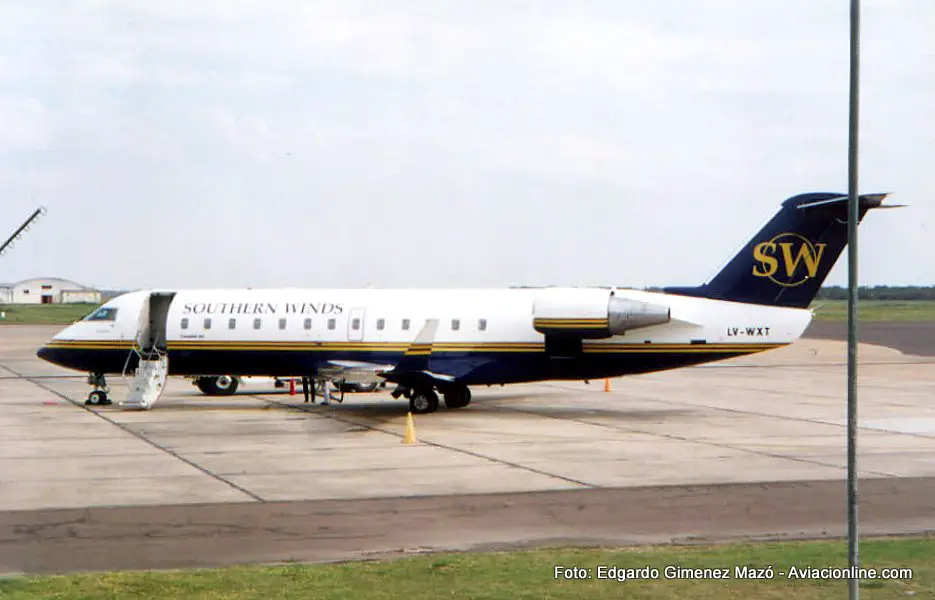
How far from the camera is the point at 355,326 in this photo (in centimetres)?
3177

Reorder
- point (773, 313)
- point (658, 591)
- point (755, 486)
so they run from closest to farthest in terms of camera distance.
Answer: point (658, 591), point (755, 486), point (773, 313)

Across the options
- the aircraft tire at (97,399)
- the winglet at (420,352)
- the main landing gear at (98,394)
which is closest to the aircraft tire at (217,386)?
the main landing gear at (98,394)

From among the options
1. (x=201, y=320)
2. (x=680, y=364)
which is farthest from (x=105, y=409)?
(x=680, y=364)

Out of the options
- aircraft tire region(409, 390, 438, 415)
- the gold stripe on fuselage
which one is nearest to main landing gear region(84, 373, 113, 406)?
the gold stripe on fuselage

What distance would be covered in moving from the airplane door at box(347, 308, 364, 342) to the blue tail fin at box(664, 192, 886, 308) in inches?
376

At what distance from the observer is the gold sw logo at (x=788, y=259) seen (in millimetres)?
28781

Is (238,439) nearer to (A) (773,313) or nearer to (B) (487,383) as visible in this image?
(B) (487,383)

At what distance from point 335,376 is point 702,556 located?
57.8 feet

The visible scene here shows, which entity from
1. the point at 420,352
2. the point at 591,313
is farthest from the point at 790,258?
the point at 420,352

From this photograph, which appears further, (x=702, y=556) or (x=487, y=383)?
(x=487, y=383)

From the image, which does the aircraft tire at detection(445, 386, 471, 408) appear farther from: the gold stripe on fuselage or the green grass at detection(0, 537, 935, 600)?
the green grass at detection(0, 537, 935, 600)

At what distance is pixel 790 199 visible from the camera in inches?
1137

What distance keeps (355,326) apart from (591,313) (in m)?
6.70

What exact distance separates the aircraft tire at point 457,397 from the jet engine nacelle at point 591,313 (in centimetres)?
361
